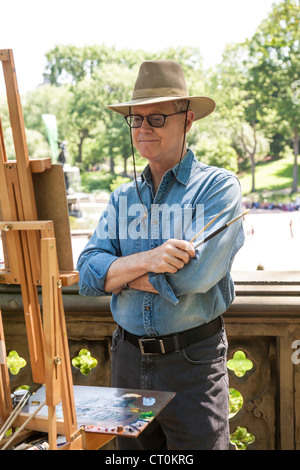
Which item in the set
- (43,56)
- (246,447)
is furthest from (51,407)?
(43,56)

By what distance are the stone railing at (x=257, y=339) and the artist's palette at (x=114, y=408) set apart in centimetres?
77

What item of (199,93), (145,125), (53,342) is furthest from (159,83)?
(199,93)

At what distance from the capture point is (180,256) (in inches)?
74.7

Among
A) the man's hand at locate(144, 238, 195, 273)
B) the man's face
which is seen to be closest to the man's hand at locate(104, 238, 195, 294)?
the man's hand at locate(144, 238, 195, 273)

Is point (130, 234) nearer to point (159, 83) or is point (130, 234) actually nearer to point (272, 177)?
point (159, 83)

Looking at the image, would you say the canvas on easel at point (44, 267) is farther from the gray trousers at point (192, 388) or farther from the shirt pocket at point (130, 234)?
the shirt pocket at point (130, 234)

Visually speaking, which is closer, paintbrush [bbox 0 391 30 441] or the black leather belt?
paintbrush [bbox 0 391 30 441]

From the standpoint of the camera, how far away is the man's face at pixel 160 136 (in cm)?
214

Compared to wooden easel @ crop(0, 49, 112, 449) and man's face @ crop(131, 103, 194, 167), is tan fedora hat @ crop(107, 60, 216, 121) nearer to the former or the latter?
man's face @ crop(131, 103, 194, 167)

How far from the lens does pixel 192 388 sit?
2.08 metres

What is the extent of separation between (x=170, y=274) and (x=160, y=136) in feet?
1.74

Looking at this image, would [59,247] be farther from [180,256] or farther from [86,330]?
[86,330]

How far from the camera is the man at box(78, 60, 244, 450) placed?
1966mm
